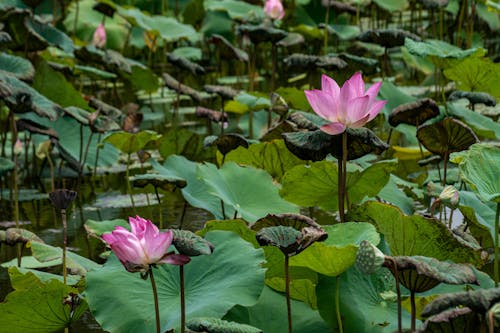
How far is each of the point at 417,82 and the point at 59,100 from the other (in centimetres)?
201

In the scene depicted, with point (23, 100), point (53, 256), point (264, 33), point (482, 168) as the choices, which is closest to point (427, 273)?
point (482, 168)

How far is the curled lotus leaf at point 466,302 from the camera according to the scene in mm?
1247

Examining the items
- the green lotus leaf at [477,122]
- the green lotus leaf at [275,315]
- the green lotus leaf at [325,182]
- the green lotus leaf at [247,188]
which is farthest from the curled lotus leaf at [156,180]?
the green lotus leaf at [477,122]

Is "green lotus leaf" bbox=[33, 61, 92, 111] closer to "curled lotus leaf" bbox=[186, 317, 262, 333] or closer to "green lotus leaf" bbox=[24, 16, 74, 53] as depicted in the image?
"green lotus leaf" bbox=[24, 16, 74, 53]

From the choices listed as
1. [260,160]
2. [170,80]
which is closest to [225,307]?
[260,160]

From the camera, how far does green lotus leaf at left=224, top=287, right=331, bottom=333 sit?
63.9 inches

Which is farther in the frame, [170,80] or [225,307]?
[170,80]

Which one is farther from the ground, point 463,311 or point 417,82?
point 463,311

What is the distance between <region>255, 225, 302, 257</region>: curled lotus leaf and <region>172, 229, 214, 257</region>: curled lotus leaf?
0.08 m

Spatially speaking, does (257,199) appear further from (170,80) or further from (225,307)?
(170,80)

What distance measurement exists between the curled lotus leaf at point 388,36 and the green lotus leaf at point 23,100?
3.42ft

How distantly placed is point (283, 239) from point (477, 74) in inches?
62.9

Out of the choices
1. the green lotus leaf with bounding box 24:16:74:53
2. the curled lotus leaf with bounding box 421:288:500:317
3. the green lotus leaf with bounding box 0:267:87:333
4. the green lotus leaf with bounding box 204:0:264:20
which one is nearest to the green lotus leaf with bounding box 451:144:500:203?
the curled lotus leaf with bounding box 421:288:500:317

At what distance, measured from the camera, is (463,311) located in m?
1.31
